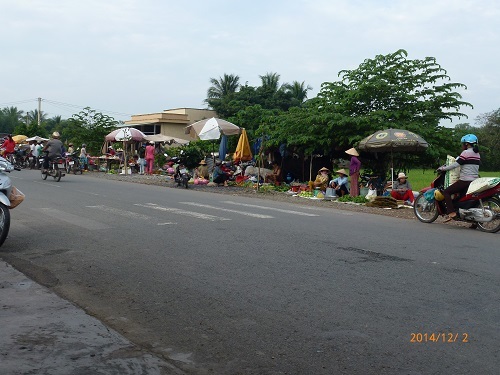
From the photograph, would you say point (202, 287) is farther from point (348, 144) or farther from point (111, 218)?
point (348, 144)

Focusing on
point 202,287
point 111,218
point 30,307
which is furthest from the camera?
point 111,218

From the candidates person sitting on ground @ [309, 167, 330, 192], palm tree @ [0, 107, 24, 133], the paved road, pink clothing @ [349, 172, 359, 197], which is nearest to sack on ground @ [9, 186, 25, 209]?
the paved road

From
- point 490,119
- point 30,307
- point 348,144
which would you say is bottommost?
point 30,307

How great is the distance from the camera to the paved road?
4426 millimetres

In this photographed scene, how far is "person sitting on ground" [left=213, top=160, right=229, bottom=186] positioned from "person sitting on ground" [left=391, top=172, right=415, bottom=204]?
8102 millimetres

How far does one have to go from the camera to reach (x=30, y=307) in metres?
5.48

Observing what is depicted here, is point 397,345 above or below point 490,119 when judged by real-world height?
below

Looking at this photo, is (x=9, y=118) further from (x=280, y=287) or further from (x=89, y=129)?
(x=280, y=287)

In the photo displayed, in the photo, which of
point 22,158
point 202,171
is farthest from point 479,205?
point 22,158

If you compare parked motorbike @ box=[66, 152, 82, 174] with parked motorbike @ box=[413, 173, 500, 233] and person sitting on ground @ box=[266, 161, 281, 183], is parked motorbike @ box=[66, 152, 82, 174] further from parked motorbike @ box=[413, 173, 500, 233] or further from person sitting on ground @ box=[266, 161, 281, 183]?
parked motorbike @ box=[413, 173, 500, 233]

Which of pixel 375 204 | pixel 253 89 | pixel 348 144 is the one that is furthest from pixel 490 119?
pixel 375 204

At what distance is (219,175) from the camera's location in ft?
76.4

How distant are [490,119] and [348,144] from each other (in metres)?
41.6

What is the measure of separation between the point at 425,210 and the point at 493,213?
1.73 metres
